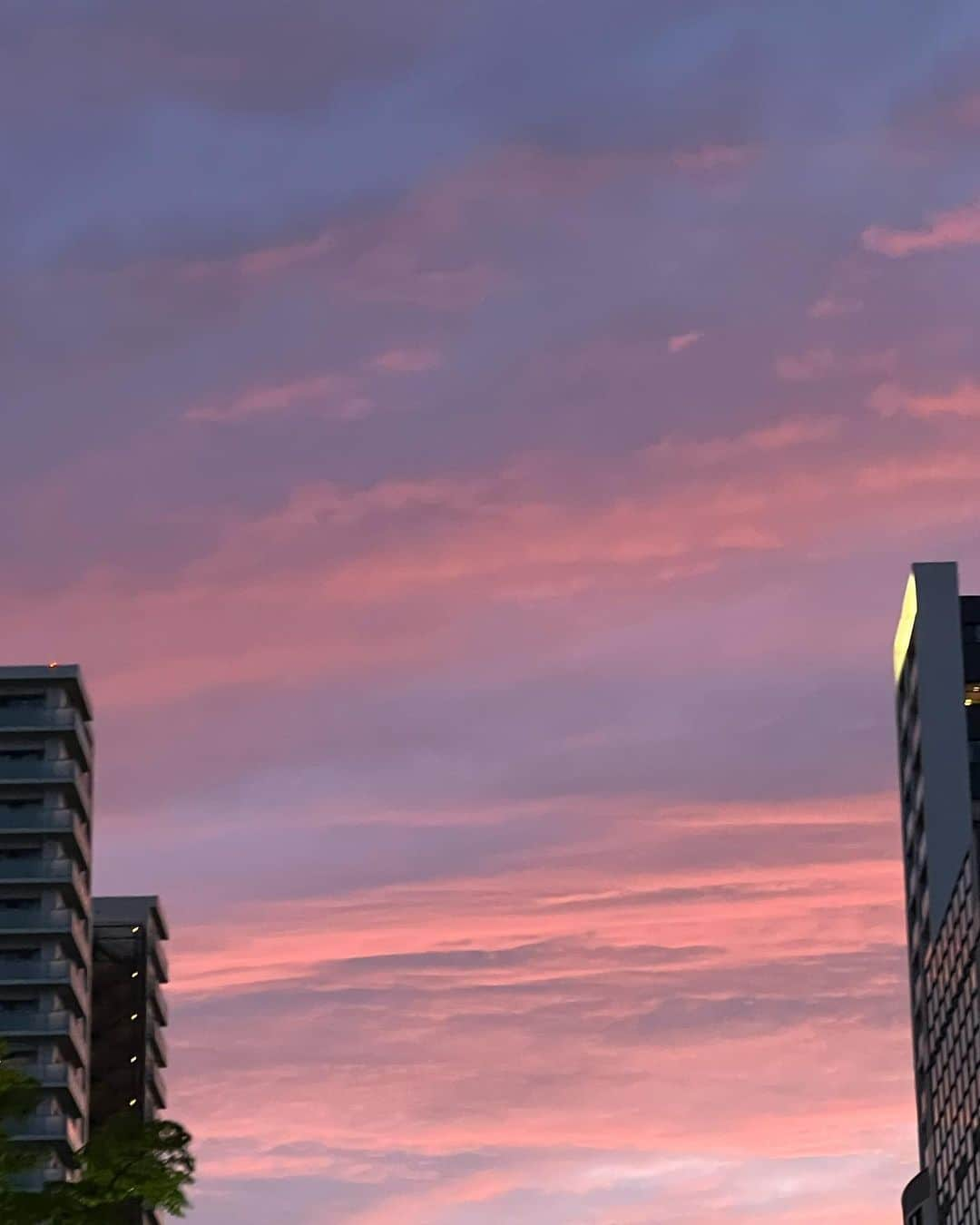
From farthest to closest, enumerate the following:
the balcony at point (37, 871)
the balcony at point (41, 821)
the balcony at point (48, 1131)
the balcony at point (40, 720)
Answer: the balcony at point (40, 720), the balcony at point (41, 821), the balcony at point (37, 871), the balcony at point (48, 1131)

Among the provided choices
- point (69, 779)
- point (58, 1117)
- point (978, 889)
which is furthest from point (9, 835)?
point (978, 889)

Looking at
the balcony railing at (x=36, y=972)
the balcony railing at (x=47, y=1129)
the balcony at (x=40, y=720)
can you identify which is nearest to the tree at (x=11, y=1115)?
the balcony railing at (x=47, y=1129)

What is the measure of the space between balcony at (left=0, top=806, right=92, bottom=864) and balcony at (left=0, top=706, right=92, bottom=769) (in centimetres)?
566

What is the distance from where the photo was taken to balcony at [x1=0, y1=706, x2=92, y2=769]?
615ft

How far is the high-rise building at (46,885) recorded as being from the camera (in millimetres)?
181000

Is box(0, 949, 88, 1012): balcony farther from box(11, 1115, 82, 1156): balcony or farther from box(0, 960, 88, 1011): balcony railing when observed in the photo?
box(11, 1115, 82, 1156): balcony

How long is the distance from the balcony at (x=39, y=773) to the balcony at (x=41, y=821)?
1945 millimetres

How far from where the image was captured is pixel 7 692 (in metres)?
190

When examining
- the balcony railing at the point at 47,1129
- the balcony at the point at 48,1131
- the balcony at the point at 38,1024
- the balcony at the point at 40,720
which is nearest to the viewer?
the balcony at the point at 48,1131

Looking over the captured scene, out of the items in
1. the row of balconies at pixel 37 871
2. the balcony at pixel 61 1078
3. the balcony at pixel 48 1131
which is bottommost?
the balcony at pixel 48 1131

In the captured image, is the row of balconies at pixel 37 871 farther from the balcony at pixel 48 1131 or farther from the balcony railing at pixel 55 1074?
the balcony at pixel 48 1131

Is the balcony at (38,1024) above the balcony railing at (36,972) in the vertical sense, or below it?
below

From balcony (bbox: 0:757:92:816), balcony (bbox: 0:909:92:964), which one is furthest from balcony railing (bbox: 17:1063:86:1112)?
balcony (bbox: 0:757:92:816)

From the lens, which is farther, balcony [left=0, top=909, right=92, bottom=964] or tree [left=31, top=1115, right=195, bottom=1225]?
balcony [left=0, top=909, right=92, bottom=964]
